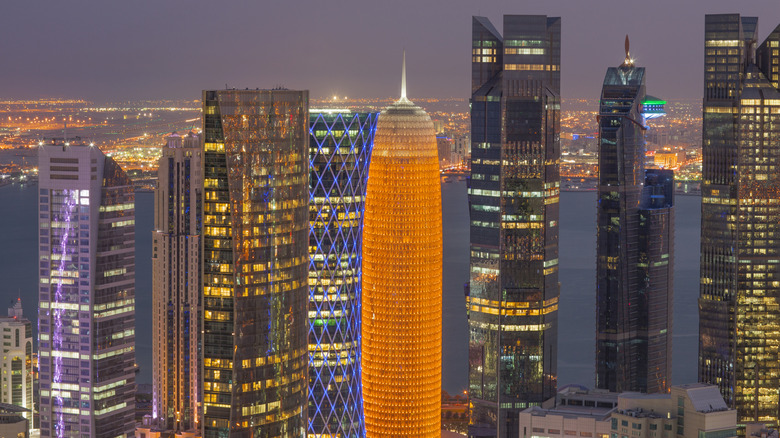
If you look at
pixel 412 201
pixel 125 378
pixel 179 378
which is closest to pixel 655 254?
pixel 412 201

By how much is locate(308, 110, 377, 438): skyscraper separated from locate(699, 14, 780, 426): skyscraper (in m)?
37.5

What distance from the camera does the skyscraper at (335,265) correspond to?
108188 millimetres

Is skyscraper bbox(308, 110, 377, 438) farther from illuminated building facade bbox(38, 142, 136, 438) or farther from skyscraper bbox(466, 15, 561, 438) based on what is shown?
illuminated building facade bbox(38, 142, 136, 438)

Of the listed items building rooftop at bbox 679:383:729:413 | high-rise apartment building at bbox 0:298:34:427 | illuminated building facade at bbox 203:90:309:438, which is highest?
illuminated building facade at bbox 203:90:309:438

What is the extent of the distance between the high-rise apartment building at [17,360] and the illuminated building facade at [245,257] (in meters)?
55.2

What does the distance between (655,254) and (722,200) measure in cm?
1538

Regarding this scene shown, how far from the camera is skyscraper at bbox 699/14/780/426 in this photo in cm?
12688

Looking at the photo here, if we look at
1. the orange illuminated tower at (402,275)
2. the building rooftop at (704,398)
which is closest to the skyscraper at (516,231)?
the orange illuminated tower at (402,275)

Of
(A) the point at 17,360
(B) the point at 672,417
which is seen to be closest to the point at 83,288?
(A) the point at 17,360

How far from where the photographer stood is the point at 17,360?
12838 cm

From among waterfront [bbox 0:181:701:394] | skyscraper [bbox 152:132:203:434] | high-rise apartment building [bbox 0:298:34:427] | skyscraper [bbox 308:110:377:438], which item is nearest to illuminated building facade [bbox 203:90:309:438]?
skyscraper [bbox 308:110:377:438]

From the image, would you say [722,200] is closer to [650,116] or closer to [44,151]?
[650,116]

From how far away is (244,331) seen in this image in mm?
76875

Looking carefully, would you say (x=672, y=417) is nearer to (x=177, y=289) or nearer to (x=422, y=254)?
(x=422, y=254)
